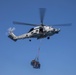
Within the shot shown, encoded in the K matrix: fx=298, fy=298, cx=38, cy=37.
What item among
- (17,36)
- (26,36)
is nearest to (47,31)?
(26,36)

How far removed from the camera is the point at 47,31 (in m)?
86.4

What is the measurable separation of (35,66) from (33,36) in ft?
39.0

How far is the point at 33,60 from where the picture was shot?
81188mm

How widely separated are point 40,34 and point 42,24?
4.48m

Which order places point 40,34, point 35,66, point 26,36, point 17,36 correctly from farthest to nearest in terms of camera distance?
point 17,36 → point 26,36 → point 40,34 → point 35,66

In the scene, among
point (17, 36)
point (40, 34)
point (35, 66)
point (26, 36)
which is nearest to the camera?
point (35, 66)

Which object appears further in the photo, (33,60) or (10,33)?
(10,33)

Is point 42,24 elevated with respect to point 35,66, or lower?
elevated

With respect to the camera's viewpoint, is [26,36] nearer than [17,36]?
Yes

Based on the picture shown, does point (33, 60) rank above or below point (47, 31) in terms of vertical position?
below

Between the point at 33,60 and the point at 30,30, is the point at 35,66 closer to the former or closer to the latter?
the point at 33,60

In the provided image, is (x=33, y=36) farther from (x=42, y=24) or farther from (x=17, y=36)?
(x=17, y=36)

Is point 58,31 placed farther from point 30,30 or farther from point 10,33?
point 10,33

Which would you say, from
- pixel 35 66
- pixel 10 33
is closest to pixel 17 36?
pixel 10 33
